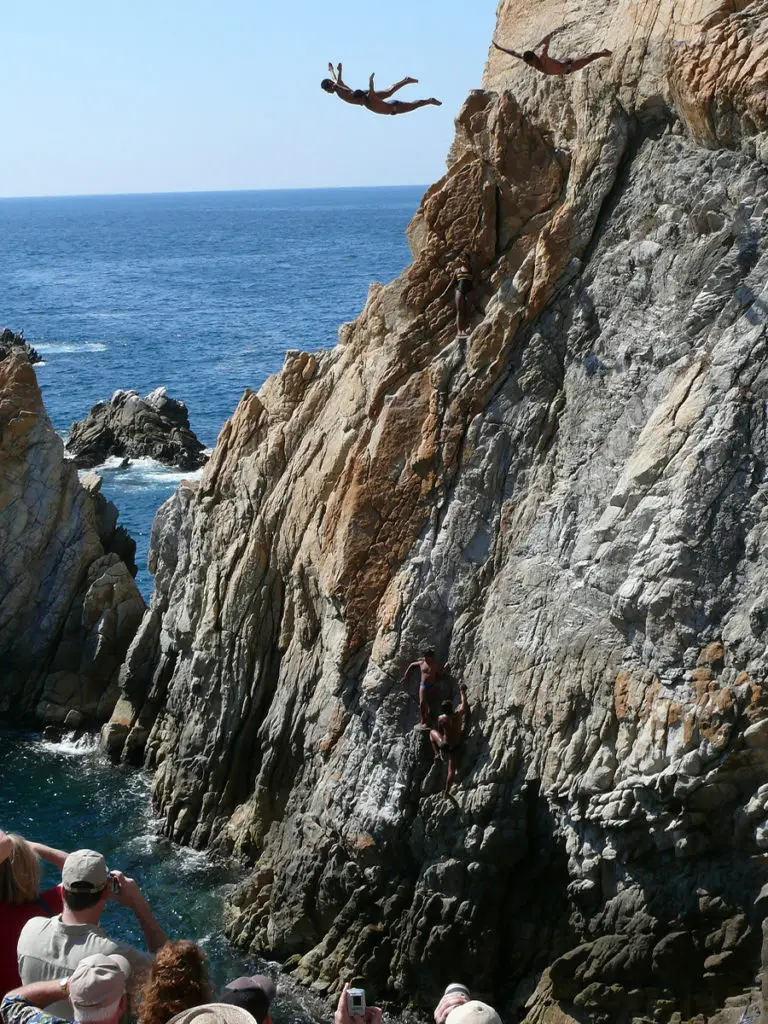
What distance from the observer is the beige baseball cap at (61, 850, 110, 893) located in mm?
9406

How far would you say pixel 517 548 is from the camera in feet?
74.2

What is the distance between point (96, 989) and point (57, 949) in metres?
1.34

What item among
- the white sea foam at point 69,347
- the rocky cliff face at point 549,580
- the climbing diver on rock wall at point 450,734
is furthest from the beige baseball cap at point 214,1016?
the white sea foam at point 69,347

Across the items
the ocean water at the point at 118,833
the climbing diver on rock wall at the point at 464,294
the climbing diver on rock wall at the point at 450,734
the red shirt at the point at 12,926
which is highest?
the climbing diver on rock wall at the point at 464,294

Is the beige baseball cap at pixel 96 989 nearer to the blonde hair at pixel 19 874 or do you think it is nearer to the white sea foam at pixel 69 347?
the blonde hair at pixel 19 874

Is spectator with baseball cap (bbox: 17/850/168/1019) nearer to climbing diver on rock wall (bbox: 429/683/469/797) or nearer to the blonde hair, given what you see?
the blonde hair

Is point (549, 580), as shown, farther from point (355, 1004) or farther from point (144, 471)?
point (144, 471)

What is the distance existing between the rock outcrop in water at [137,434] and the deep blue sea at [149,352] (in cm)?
138

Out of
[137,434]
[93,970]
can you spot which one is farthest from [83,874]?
[137,434]

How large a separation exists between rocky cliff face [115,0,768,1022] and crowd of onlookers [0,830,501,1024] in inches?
431

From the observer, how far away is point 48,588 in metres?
35.7

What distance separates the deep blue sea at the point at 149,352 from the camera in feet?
90.0

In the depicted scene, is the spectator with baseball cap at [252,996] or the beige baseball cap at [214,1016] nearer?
the beige baseball cap at [214,1016]

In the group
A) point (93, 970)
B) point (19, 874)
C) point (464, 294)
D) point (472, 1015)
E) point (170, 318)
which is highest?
point (464, 294)
